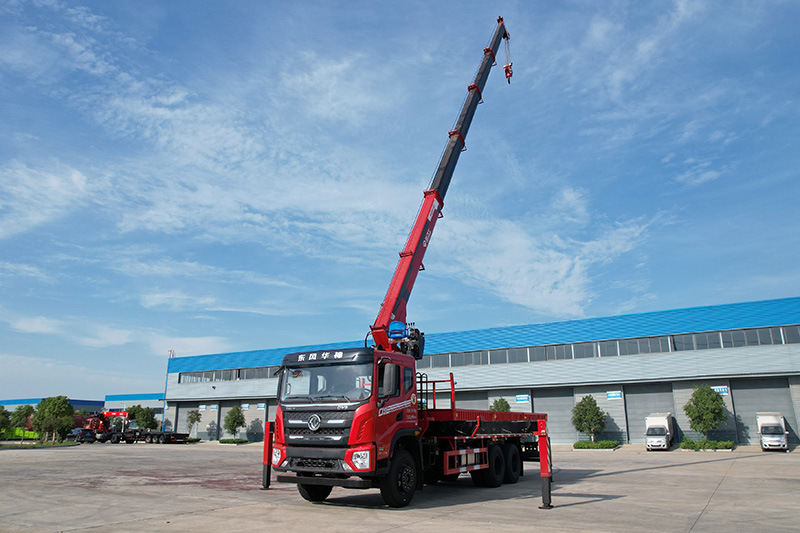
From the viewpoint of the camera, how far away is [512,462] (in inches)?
626

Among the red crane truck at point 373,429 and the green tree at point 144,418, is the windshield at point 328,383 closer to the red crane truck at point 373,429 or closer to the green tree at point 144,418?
the red crane truck at point 373,429

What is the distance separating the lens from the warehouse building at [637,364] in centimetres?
3725

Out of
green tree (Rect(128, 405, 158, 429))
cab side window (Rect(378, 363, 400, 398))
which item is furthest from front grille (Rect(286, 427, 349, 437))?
green tree (Rect(128, 405, 158, 429))

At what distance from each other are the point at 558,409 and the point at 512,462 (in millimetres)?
30913

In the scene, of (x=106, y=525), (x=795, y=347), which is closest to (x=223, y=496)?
(x=106, y=525)

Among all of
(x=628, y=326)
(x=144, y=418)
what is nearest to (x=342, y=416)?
(x=628, y=326)

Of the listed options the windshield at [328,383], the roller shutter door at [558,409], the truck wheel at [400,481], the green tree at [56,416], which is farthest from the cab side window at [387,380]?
the green tree at [56,416]

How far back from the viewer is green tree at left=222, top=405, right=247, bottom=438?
57.3 m

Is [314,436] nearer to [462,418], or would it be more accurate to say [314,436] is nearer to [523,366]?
[462,418]

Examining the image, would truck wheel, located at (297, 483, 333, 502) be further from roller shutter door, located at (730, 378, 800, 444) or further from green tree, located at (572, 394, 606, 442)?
roller shutter door, located at (730, 378, 800, 444)

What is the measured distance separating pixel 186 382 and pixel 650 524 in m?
65.3

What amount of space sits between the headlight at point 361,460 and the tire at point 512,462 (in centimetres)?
676

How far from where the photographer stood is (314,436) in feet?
34.7

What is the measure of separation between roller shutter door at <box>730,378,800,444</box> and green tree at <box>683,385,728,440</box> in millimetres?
1362
